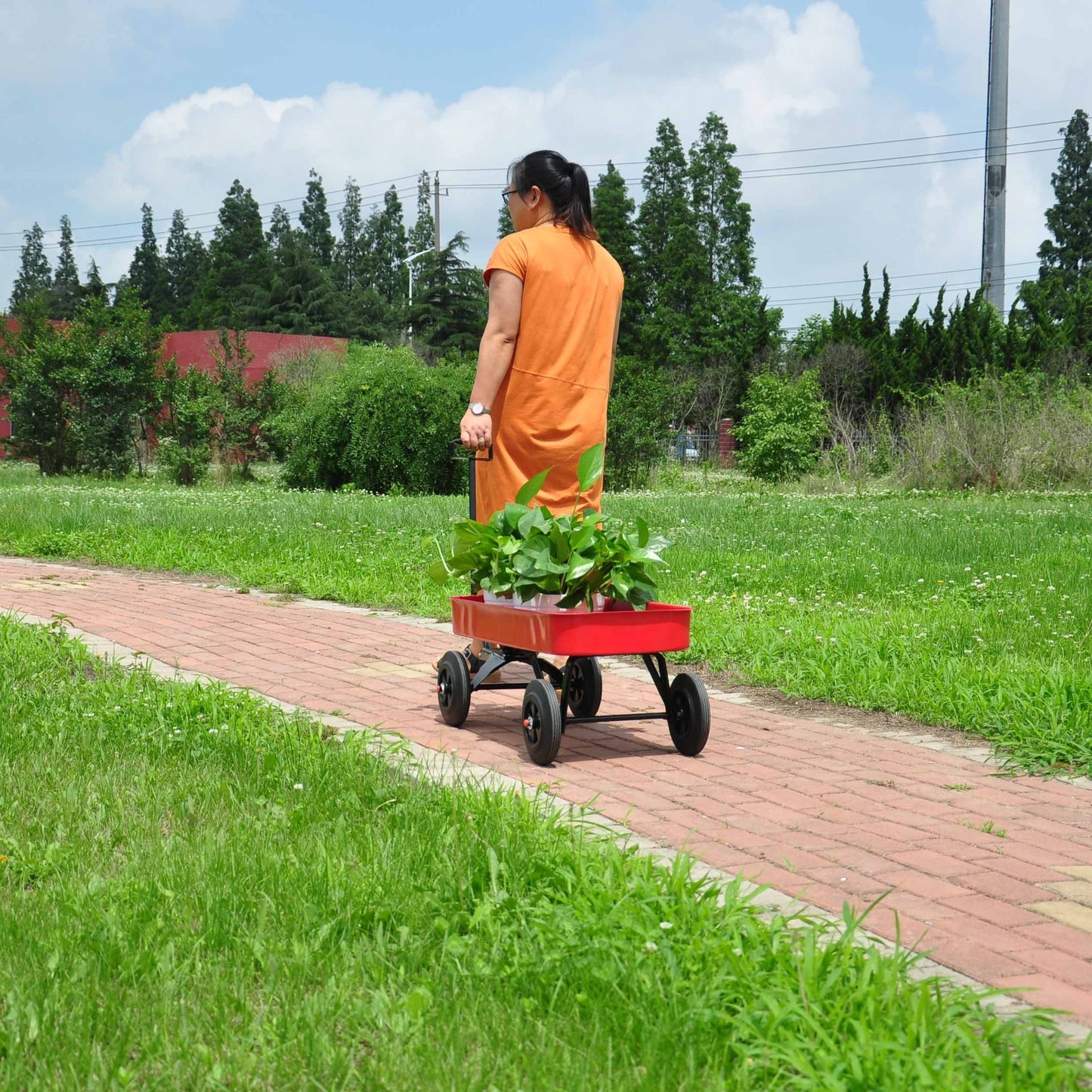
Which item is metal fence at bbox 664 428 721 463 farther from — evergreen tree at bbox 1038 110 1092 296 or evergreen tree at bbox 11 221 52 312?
evergreen tree at bbox 11 221 52 312

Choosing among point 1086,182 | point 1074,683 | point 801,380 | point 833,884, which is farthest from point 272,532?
point 1086,182

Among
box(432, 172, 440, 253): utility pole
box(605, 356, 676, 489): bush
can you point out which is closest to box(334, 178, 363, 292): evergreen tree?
box(432, 172, 440, 253): utility pole

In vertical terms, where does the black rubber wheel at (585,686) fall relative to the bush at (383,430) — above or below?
below

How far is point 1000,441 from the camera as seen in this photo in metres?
23.5

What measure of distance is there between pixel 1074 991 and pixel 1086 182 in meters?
70.1

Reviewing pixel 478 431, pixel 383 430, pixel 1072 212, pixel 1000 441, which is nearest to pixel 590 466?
pixel 478 431

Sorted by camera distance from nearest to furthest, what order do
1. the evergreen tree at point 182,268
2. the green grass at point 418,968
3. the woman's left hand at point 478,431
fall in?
the green grass at point 418,968 → the woman's left hand at point 478,431 → the evergreen tree at point 182,268

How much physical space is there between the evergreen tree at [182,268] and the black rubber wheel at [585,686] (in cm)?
7120

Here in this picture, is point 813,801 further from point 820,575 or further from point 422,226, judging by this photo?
point 422,226

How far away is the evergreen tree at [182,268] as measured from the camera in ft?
266

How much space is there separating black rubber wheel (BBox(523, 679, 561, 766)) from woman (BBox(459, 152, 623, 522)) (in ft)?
3.27

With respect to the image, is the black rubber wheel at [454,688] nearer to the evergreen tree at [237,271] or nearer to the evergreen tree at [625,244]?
the evergreen tree at [625,244]

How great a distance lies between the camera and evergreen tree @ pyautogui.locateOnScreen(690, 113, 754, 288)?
58969mm

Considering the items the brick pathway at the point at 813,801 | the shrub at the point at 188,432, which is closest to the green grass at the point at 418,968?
the brick pathway at the point at 813,801
